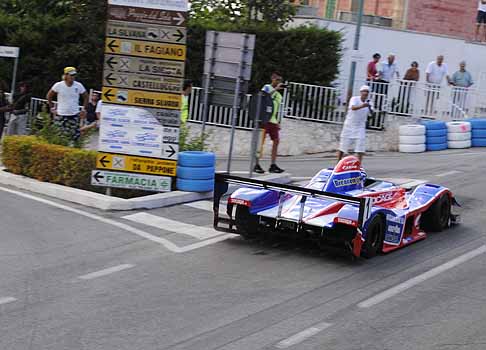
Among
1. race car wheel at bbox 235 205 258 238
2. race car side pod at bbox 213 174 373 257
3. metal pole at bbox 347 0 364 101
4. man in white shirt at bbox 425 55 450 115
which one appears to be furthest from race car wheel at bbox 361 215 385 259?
man in white shirt at bbox 425 55 450 115

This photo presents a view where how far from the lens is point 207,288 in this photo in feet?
29.9

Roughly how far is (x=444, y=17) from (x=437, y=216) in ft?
75.9

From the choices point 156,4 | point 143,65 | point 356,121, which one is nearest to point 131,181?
point 143,65

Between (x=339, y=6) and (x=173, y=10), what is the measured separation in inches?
869

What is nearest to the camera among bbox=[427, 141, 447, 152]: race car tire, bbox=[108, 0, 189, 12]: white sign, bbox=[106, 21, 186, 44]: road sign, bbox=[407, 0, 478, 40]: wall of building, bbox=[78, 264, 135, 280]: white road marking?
bbox=[78, 264, 135, 280]: white road marking

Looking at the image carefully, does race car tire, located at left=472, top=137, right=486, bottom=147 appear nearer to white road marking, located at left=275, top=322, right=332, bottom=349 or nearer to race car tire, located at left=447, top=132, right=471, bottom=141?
race car tire, located at left=447, top=132, right=471, bottom=141

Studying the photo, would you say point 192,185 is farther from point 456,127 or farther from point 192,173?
point 456,127

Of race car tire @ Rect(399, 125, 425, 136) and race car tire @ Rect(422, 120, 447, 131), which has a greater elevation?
race car tire @ Rect(422, 120, 447, 131)

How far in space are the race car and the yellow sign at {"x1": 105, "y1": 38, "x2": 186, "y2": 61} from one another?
3173 millimetres

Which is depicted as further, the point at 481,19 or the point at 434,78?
the point at 481,19

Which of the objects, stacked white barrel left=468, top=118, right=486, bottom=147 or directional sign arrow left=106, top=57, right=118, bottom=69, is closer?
directional sign arrow left=106, top=57, right=118, bottom=69

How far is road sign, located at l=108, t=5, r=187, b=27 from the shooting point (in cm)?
1362

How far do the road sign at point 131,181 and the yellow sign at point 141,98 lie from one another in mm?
1151

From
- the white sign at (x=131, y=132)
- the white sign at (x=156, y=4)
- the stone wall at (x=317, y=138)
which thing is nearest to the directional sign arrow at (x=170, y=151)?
the white sign at (x=131, y=132)
